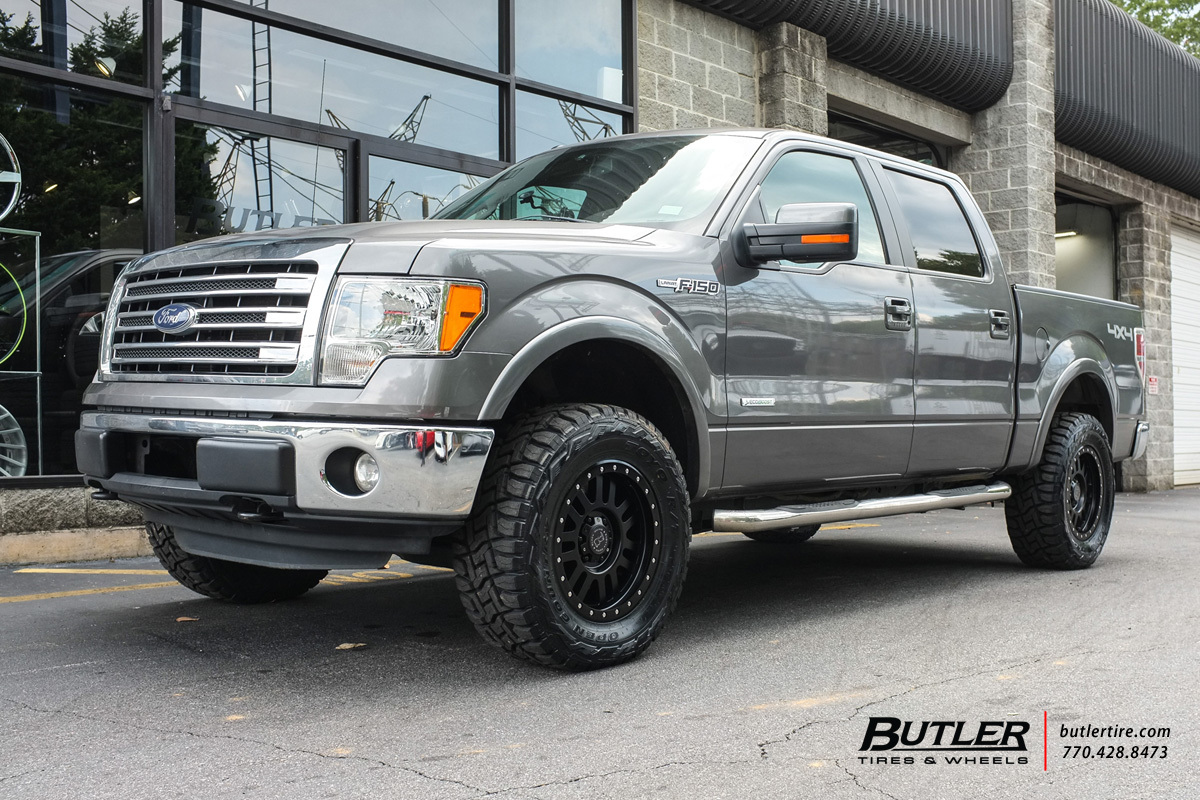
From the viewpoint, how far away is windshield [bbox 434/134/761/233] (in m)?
4.52

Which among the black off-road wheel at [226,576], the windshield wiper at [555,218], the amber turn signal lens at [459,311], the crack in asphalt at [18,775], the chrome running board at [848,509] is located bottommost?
the crack in asphalt at [18,775]

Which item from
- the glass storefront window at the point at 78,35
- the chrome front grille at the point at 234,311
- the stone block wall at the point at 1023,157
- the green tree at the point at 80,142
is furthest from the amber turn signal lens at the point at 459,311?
the stone block wall at the point at 1023,157

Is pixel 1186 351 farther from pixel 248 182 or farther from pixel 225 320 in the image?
pixel 225 320

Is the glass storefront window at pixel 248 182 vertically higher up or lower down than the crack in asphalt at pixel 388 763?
higher up

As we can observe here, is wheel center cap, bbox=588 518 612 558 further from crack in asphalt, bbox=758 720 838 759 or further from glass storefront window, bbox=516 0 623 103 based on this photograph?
glass storefront window, bbox=516 0 623 103

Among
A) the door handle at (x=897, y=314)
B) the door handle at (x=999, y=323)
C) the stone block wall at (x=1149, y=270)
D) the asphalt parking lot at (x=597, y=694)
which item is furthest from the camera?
the stone block wall at (x=1149, y=270)

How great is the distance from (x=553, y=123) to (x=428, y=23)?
4.82 ft

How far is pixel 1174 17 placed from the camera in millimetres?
29234

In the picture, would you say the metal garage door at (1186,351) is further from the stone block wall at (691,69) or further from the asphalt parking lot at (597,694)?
the asphalt parking lot at (597,694)

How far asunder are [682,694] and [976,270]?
3.23 metres

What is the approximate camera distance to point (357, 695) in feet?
11.7

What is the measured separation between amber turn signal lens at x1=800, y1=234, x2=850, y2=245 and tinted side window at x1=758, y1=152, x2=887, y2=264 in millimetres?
488

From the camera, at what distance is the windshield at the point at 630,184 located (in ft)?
14.8

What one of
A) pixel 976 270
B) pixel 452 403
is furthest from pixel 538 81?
pixel 452 403
